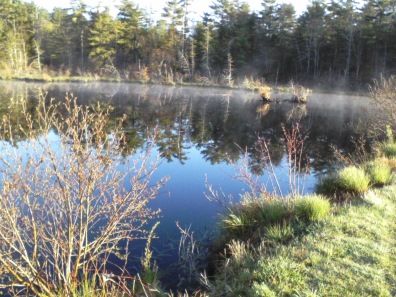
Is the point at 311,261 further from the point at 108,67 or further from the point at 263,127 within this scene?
the point at 108,67

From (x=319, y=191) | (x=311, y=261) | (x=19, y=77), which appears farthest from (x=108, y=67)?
(x=311, y=261)

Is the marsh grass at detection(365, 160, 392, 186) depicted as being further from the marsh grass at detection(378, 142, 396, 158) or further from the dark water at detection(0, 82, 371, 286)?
the marsh grass at detection(378, 142, 396, 158)

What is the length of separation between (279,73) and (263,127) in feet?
101

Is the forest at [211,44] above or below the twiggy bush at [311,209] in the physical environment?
above

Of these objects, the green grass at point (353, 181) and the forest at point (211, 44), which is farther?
the forest at point (211, 44)

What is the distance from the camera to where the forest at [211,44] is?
4141 centimetres

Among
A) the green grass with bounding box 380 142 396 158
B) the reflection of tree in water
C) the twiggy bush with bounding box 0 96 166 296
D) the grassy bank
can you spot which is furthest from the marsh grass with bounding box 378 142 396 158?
the twiggy bush with bounding box 0 96 166 296

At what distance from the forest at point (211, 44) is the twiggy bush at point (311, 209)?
34.6 metres

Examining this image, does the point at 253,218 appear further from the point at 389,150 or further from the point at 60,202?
the point at 389,150

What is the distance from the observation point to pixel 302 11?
46.8 meters

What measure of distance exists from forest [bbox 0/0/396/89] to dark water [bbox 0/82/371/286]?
1815 centimetres

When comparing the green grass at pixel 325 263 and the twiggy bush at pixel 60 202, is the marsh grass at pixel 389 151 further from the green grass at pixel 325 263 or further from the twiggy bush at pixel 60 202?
the twiggy bush at pixel 60 202

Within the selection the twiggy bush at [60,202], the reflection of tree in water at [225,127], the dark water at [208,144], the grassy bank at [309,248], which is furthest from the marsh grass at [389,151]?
the twiggy bush at [60,202]

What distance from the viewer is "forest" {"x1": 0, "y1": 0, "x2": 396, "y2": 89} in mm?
41406
